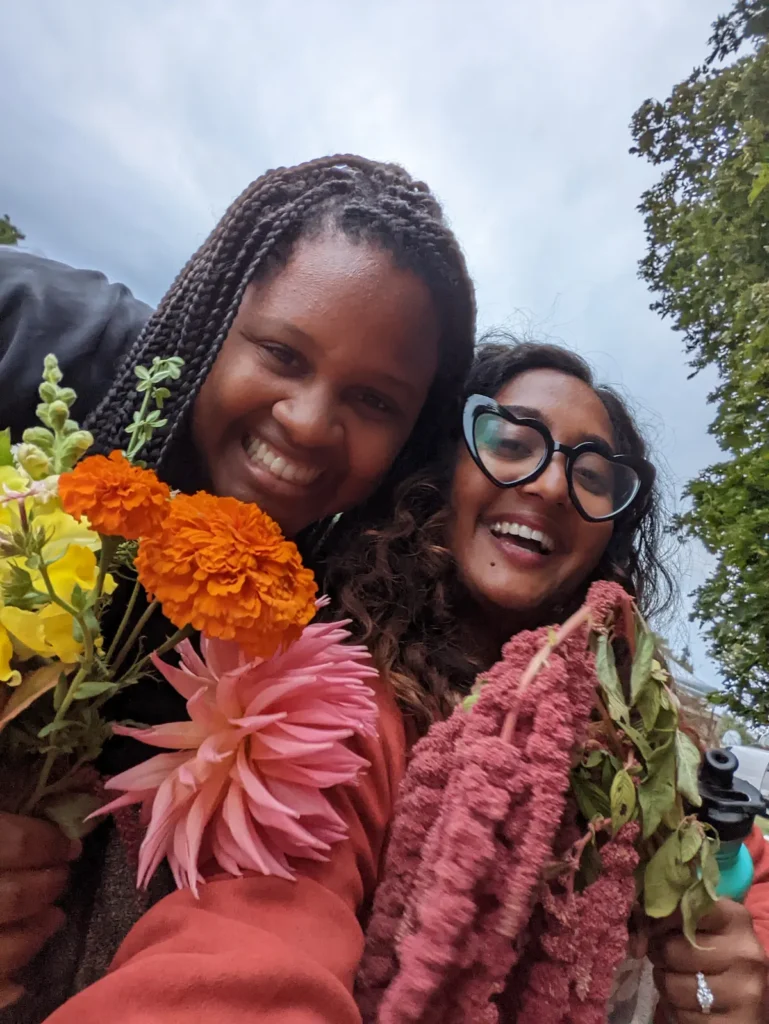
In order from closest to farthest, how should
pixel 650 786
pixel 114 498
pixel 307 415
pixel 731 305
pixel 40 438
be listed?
pixel 114 498 → pixel 40 438 → pixel 650 786 → pixel 307 415 → pixel 731 305

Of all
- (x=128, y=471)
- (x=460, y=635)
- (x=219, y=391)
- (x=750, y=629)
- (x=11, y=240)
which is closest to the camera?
(x=128, y=471)

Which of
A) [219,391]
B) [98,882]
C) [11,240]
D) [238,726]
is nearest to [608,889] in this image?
[238,726]

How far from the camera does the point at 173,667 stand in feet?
1.69

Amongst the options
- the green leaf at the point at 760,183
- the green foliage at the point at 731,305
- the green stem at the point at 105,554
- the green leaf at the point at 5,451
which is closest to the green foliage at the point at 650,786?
the green stem at the point at 105,554

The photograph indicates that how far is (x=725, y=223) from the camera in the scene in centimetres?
189

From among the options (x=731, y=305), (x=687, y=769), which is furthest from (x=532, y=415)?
(x=731, y=305)

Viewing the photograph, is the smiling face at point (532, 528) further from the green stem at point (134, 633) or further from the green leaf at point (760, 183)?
the green leaf at point (760, 183)

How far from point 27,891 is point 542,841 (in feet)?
1.32

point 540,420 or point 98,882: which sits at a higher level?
point 540,420

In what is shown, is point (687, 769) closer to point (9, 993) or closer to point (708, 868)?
point (708, 868)

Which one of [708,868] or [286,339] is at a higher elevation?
[286,339]

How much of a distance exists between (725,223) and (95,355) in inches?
71.6

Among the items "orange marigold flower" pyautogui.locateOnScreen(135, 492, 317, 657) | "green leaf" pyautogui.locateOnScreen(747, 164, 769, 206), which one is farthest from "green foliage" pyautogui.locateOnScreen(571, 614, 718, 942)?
"green leaf" pyautogui.locateOnScreen(747, 164, 769, 206)

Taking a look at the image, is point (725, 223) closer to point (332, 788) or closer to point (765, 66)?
point (765, 66)
